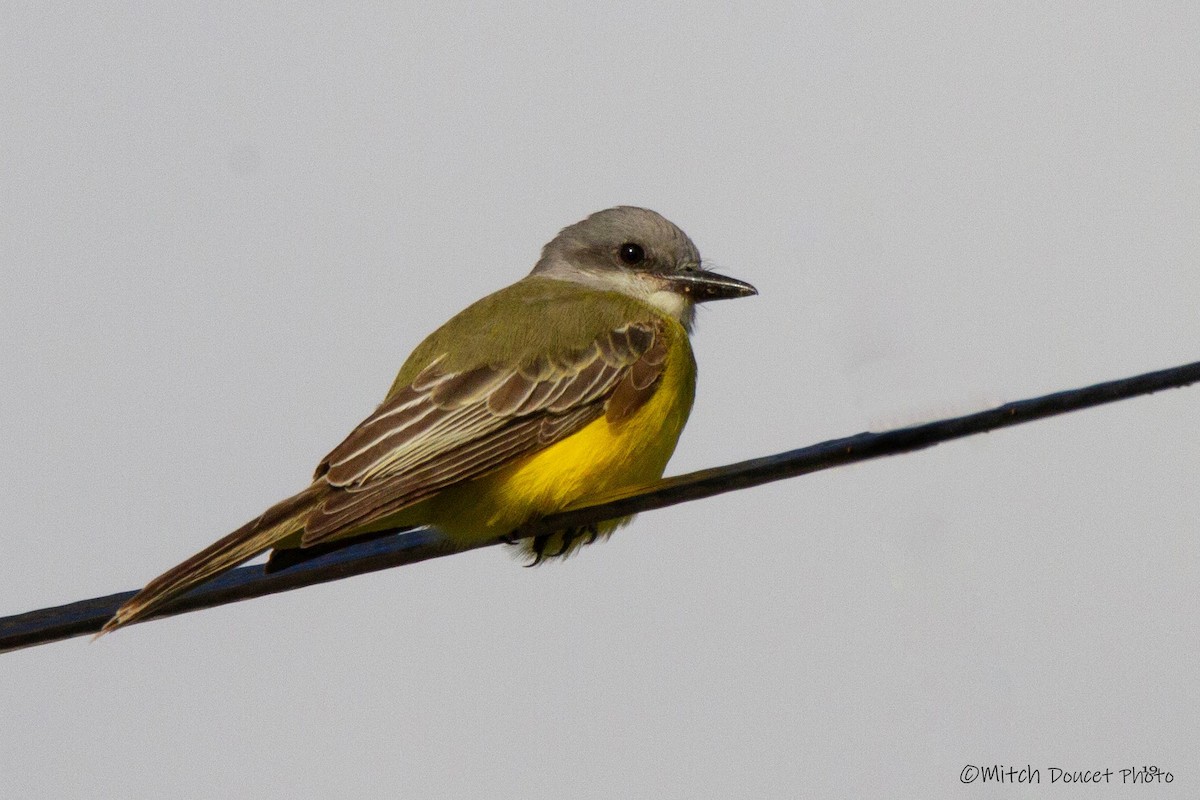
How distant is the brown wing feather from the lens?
540 centimetres

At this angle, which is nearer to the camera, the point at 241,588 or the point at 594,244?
the point at 241,588

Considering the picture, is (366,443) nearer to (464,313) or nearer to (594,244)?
(464,313)

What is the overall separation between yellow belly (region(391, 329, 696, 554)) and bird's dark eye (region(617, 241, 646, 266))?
1471 millimetres

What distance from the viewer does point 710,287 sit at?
745 centimetres

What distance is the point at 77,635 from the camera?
14.4 ft

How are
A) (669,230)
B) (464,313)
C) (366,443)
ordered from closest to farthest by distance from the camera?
(366,443)
(464,313)
(669,230)

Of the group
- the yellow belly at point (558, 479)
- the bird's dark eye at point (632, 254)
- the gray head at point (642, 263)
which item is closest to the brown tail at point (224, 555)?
the yellow belly at point (558, 479)

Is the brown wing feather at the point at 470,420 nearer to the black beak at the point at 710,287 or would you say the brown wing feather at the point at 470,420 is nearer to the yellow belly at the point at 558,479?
the yellow belly at the point at 558,479

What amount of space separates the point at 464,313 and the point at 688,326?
40.6 inches

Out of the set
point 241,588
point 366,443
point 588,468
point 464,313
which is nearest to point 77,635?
point 241,588

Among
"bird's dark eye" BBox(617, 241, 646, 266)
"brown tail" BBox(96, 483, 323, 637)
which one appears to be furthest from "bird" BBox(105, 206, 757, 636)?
"bird's dark eye" BBox(617, 241, 646, 266)

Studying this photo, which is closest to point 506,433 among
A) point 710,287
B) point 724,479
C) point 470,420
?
point 470,420

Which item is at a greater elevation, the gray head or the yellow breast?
the gray head

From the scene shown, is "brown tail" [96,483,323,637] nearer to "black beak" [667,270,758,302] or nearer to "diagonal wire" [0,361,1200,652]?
"diagonal wire" [0,361,1200,652]
